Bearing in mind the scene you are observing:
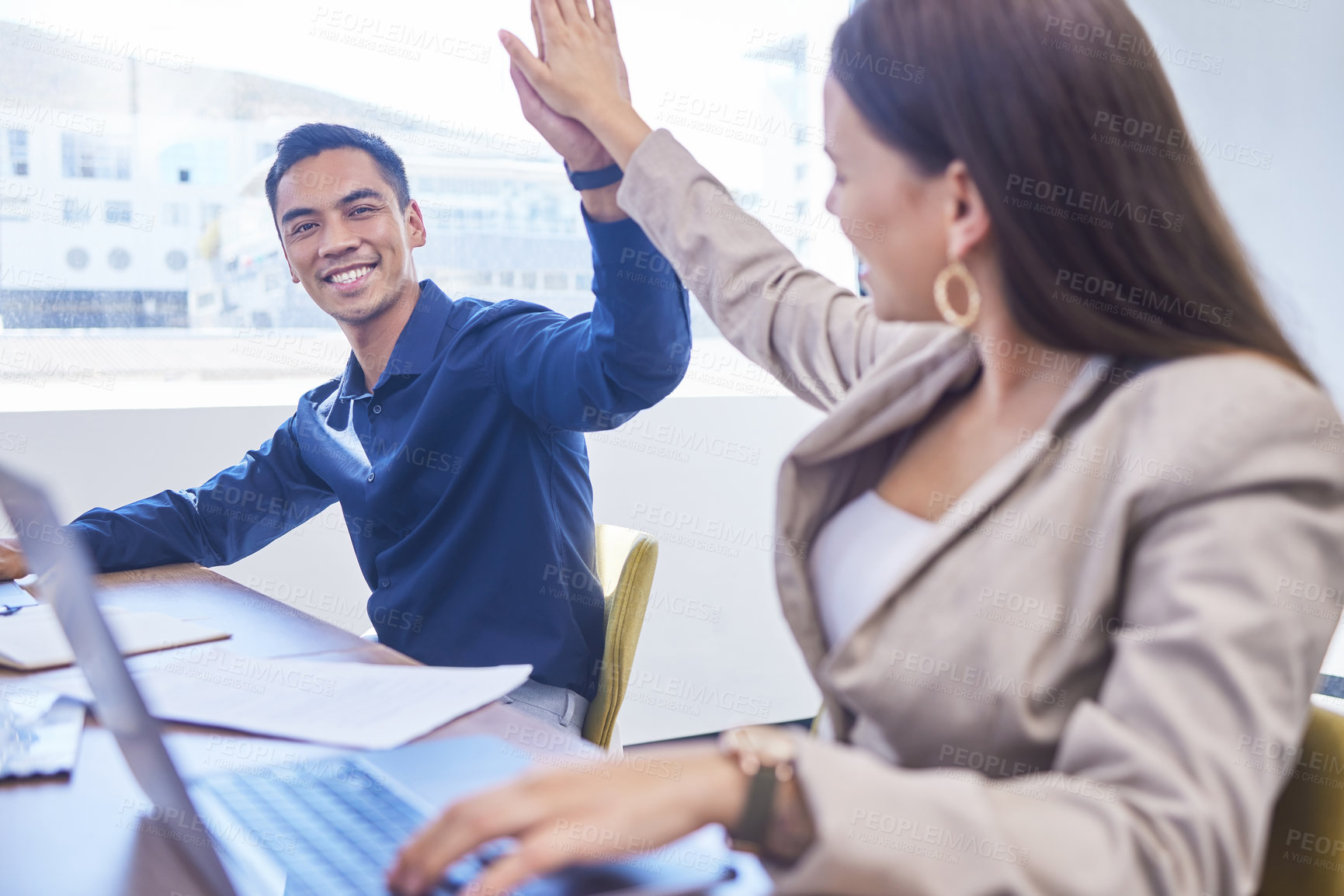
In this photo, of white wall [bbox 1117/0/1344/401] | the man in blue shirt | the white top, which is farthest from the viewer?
white wall [bbox 1117/0/1344/401]

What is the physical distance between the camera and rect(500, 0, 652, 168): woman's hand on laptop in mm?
1392

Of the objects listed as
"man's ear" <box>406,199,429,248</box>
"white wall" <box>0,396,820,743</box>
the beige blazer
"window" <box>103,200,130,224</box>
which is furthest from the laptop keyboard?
"window" <box>103,200,130,224</box>

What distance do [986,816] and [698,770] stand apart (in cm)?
17

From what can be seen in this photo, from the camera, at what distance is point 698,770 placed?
62 cm

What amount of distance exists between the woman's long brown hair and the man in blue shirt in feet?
2.13

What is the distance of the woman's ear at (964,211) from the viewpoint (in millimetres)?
893

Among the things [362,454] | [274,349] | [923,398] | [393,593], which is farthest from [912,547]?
[274,349]

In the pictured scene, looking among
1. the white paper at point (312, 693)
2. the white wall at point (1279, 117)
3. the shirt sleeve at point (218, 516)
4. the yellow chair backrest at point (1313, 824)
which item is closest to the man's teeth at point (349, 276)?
the shirt sleeve at point (218, 516)

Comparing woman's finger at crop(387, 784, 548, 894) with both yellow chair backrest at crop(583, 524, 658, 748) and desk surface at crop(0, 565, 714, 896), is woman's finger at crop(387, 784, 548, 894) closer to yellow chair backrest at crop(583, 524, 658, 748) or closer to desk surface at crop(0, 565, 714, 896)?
desk surface at crop(0, 565, 714, 896)

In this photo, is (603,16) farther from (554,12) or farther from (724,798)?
(724,798)

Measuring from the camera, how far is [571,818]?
58 centimetres

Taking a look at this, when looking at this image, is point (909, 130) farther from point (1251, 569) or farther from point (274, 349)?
point (274, 349)

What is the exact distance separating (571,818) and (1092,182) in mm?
619

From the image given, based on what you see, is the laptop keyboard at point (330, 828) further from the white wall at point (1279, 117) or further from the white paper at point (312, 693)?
the white wall at point (1279, 117)
